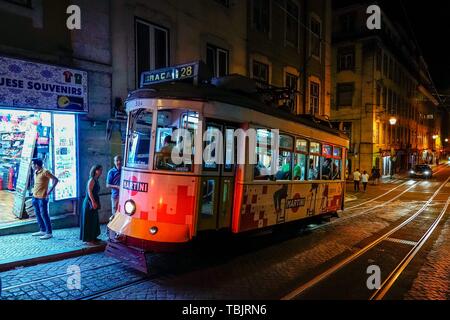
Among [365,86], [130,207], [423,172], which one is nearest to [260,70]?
[130,207]

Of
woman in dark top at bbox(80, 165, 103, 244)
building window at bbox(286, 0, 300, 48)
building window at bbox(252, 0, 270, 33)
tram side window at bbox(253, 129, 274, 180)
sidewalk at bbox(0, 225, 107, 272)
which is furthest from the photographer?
building window at bbox(286, 0, 300, 48)

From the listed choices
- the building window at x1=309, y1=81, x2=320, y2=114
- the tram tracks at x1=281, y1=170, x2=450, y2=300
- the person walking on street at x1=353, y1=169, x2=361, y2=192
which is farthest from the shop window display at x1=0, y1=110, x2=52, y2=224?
the person walking on street at x1=353, y1=169, x2=361, y2=192

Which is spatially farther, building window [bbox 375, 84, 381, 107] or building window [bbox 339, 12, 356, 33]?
building window [bbox 339, 12, 356, 33]

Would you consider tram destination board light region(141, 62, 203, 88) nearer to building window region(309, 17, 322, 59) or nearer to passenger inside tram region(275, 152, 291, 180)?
passenger inside tram region(275, 152, 291, 180)

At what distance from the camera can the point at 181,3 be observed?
1202 cm

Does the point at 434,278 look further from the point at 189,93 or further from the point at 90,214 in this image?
the point at 90,214

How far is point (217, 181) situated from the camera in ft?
20.8

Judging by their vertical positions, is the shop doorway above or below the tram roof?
below

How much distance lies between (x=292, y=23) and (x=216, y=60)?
289 inches

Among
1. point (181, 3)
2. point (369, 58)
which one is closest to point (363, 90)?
point (369, 58)

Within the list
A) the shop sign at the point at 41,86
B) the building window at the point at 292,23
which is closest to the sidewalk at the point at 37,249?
the shop sign at the point at 41,86

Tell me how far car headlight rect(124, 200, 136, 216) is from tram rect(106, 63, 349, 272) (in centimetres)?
2

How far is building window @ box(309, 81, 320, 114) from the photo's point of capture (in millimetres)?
20750
